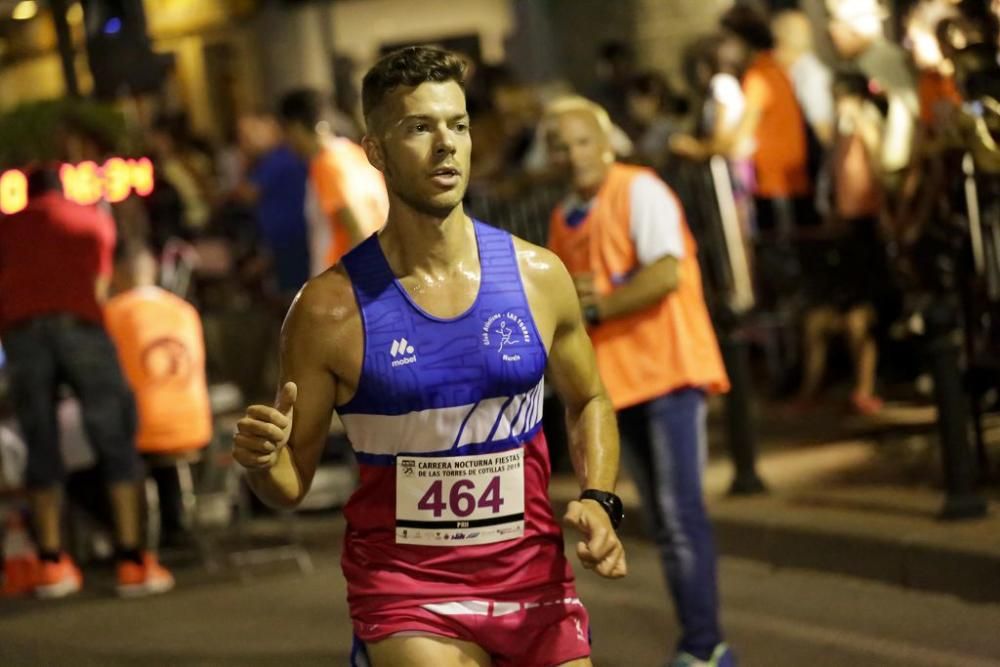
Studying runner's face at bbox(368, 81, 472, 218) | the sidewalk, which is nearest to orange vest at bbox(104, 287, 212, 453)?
the sidewalk

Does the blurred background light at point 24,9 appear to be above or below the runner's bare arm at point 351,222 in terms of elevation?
above

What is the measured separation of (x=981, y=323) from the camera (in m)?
9.68

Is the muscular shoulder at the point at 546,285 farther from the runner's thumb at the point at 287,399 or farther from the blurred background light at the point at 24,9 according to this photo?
the blurred background light at the point at 24,9

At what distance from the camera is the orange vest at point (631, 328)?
7.12 meters

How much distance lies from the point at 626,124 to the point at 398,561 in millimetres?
10431

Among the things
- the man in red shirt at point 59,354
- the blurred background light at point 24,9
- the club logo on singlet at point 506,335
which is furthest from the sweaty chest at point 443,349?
the blurred background light at point 24,9

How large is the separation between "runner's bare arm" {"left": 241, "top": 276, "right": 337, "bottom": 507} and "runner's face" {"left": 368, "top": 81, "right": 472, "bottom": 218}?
0.32 metres

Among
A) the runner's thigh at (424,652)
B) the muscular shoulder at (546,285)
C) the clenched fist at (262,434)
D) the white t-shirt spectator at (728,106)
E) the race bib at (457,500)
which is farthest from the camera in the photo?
the white t-shirt spectator at (728,106)

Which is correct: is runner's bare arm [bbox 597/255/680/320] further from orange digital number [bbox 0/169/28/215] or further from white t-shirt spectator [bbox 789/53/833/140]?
Result: white t-shirt spectator [bbox 789/53/833/140]

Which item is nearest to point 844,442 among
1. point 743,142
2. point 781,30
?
point 743,142

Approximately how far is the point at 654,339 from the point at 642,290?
0.23 m

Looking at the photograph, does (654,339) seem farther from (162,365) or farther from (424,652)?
(162,365)

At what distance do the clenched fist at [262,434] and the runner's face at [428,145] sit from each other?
544mm

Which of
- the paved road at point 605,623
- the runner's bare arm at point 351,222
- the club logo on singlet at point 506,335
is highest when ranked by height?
the club logo on singlet at point 506,335
